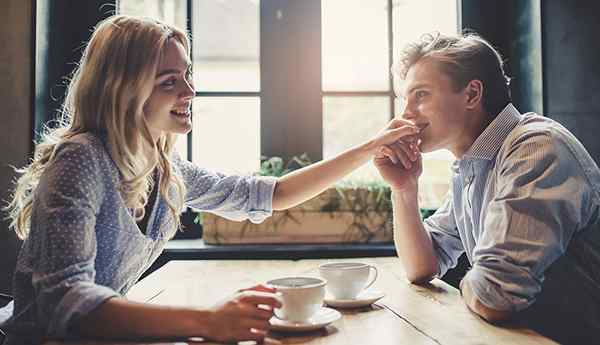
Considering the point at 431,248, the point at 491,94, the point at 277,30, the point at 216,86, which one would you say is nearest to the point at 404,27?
the point at 277,30

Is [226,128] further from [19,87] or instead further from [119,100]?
[119,100]

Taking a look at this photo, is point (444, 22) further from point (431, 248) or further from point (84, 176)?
point (84, 176)

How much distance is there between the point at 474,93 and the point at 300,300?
94 cm

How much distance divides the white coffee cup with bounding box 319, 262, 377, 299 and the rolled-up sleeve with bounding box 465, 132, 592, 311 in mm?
242

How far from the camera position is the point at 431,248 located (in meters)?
1.58

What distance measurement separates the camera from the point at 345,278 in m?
1.22

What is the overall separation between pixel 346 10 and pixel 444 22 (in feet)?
1.71

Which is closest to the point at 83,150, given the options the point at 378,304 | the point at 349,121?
the point at 378,304

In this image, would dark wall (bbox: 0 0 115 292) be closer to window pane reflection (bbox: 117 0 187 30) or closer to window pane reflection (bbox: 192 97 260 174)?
window pane reflection (bbox: 117 0 187 30)

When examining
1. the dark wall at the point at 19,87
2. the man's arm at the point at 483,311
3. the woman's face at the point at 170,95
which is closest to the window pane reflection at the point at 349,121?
the dark wall at the point at 19,87

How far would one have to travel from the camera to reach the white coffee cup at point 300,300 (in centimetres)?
102

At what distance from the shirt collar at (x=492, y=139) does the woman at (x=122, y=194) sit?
23 centimetres

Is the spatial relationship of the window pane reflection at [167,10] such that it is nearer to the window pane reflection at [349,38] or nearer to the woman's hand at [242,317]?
the window pane reflection at [349,38]

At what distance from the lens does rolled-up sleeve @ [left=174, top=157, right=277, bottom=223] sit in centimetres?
169
